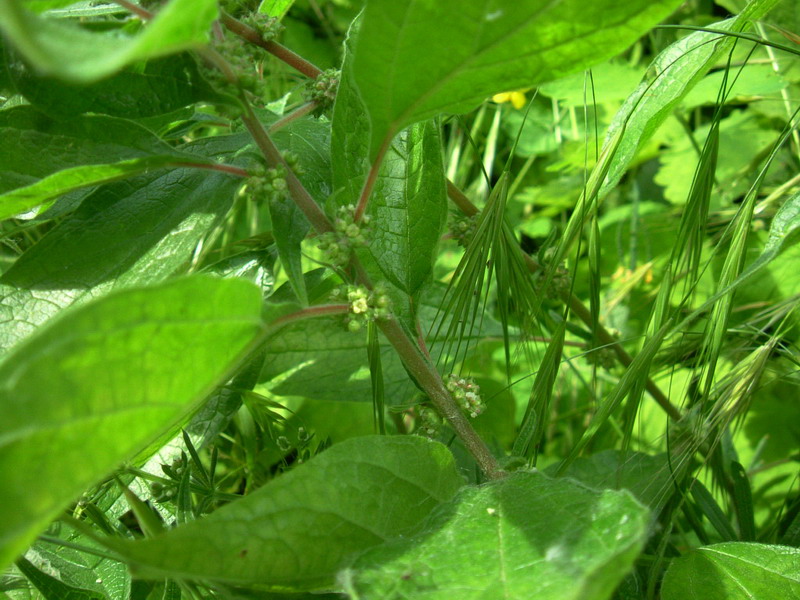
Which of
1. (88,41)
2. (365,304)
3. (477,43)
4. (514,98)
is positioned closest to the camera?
(88,41)

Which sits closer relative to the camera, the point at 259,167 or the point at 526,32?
the point at 526,32

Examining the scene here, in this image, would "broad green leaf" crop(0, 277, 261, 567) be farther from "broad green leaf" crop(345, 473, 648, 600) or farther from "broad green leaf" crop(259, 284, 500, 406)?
"broad green leaf" crop(259, 284, 500, 406)

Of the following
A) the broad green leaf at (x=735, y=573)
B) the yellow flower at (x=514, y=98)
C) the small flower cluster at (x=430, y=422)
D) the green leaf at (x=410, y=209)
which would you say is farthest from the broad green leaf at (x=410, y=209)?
the yellow flower at (x=514, y=98)

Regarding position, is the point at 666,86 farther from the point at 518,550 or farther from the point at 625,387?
the point at 518,550

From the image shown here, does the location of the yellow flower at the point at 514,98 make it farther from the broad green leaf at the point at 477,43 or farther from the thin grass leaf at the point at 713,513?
the broad green leaf at the point at 477,43

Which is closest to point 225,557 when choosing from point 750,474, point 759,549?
point 759,549

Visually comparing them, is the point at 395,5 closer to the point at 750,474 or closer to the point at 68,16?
the point at 68,16

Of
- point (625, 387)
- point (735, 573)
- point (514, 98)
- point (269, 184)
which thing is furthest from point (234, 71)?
point (514, 98)
